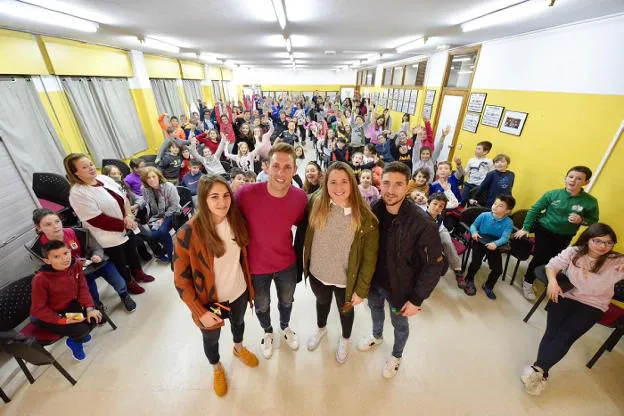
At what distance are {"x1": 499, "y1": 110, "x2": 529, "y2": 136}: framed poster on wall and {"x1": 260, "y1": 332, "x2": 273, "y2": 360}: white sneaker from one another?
489 cm

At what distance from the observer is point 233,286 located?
67.7 inches

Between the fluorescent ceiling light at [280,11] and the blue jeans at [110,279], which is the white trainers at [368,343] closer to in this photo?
the blue jeans at [110,279]

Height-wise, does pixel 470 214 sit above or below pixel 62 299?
above

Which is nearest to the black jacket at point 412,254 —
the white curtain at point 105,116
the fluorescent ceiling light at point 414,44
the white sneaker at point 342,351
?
the white sneaker at point 342,351

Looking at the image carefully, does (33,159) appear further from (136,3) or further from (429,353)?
(429,353)

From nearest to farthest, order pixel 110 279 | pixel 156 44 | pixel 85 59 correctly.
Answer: pixel 110 279 < pixel 85 59 < pixel 156 44

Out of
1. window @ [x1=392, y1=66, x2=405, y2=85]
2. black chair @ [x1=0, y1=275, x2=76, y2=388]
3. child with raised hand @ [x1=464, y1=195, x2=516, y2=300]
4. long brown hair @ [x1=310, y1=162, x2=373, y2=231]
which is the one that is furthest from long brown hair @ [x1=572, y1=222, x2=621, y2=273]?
window @ [x1=392, y1=66, x2=405, y2=85]

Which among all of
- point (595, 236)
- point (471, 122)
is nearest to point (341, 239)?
point (595, 236)

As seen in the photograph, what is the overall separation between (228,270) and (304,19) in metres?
4.03

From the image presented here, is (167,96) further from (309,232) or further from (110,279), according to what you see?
(309,232)

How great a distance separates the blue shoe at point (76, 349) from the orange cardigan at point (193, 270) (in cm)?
149

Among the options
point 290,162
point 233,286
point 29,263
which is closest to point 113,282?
point 29,263

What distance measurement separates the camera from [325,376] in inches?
82.1

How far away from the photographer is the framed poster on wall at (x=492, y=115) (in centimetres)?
451
